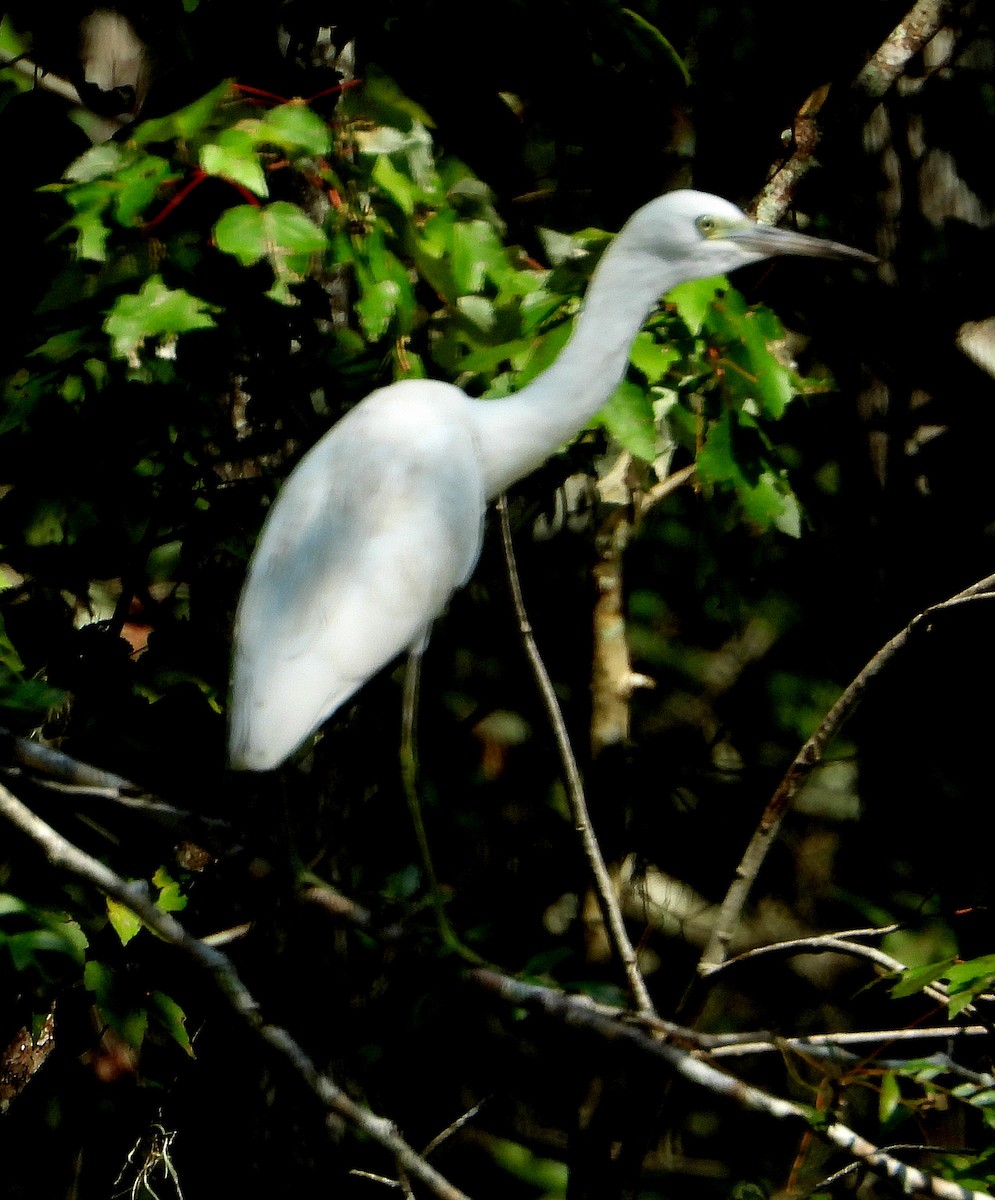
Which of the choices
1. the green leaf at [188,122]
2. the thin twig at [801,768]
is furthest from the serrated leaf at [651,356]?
the green leaf at [188,122]

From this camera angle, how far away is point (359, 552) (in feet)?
5.58

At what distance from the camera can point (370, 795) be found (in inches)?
97.5

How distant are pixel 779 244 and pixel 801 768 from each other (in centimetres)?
81

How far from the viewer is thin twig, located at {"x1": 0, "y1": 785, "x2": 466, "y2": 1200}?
1.08m

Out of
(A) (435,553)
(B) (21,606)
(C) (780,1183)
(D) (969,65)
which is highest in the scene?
(D) (969,65)

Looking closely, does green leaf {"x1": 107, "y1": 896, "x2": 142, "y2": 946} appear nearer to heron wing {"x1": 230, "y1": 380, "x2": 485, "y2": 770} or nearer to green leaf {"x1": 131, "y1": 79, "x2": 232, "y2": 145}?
heron wing {"x1": 230, "y1": 380, "x2": 485, "y2": 770}

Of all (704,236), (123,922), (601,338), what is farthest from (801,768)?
(123,922)

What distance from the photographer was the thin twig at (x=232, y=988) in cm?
108

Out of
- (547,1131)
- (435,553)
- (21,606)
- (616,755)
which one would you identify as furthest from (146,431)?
(547,1131)

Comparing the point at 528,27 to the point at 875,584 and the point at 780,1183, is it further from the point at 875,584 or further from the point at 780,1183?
the point at 780,1183

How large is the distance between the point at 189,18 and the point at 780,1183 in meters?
2.41

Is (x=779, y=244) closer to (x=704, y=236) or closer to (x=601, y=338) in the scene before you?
(x=704, y=236)

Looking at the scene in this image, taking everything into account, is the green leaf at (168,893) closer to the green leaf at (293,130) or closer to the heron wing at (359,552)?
the heron wing at (359,552)

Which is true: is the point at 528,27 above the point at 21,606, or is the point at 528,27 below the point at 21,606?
above
